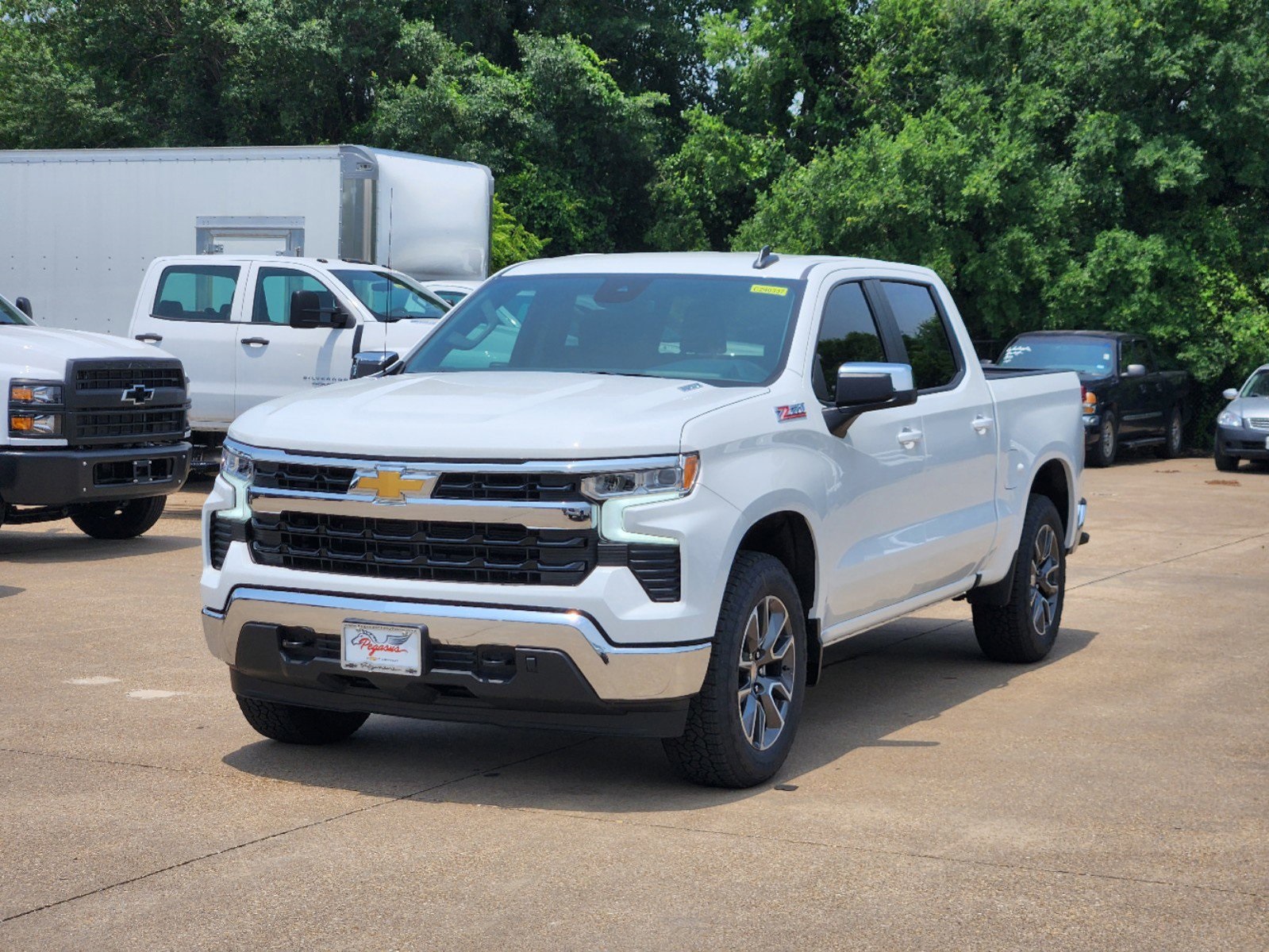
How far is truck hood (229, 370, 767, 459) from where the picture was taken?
222 inches

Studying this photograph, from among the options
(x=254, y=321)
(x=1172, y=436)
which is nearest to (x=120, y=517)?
(x=254, y=321)

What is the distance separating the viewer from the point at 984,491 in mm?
8125

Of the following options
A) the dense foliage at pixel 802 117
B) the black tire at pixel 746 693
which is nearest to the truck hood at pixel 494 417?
the black tire at pixel 746 693

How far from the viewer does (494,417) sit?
229 inches

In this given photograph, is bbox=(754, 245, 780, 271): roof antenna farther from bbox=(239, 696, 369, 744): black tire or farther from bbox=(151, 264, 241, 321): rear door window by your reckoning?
bbox=(151, 264, 241, 321): rear door window

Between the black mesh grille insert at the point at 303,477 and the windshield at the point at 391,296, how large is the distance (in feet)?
33.1

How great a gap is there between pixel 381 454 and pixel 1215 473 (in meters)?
19.8

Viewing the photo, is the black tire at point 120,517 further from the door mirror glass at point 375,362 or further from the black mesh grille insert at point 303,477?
the black mesh grille insert at point 303,477

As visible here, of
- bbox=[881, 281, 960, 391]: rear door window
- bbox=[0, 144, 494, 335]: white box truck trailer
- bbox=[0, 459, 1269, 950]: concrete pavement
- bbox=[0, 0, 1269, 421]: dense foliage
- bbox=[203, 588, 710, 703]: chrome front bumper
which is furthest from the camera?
bbox=[0, 0, 1269, 421]: dense foliage

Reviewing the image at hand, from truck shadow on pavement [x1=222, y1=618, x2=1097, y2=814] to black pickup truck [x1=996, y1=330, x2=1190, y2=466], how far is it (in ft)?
52.8

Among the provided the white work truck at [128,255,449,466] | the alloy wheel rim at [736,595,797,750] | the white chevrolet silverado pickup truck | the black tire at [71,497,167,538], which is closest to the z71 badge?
the white chevrolet silverado pickup truck

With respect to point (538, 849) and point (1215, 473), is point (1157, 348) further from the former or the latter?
point (538, 849)

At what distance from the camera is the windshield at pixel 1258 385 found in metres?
24.4

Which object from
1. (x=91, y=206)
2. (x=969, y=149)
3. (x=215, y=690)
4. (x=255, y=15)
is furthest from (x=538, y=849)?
(x=255, y=15)
